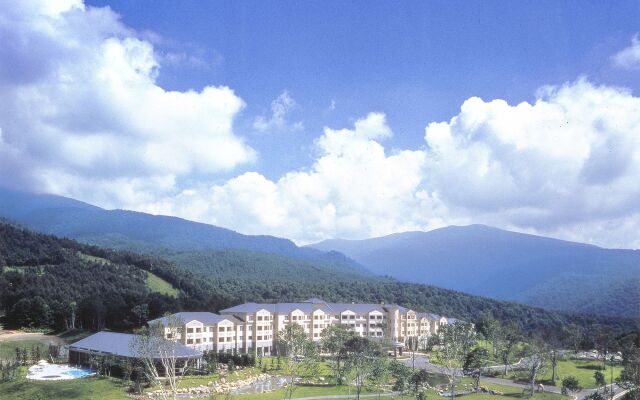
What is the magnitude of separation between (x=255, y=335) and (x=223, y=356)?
12.6 m

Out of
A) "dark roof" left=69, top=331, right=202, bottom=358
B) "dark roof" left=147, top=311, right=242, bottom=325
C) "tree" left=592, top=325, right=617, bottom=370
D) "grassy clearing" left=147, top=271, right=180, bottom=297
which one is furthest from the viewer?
"grassy clearing" left=147, top=271, right=180, bottom=297

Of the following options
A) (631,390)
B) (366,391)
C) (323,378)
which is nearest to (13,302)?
(323,378)

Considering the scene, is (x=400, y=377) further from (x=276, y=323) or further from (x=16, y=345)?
(x=16, y=345)

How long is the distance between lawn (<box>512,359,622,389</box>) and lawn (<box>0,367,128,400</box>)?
36072 millimetres

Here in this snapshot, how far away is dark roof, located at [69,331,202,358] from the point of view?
45644mm

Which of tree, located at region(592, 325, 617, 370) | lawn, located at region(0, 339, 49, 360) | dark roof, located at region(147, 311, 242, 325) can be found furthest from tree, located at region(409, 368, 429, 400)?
lawn, located at region(0, 339, 49, 360)

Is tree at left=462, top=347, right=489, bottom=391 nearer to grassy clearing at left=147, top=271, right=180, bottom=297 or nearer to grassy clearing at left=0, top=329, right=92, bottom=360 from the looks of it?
grassy clearing at left=0, top=329, right=92, bottom=360

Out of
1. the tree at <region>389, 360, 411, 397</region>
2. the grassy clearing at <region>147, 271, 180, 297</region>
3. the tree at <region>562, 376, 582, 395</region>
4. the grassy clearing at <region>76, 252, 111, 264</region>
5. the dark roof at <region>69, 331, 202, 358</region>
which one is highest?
the grassy clearing at <region>76, 252, 111, 264</region>

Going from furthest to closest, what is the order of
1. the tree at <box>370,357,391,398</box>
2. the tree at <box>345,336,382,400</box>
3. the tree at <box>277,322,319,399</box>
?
the tree at <box>370,357,391,398</box>
the tree at <box>277,322,319,399</box>
the tree at <box>345,336,382,400</box>

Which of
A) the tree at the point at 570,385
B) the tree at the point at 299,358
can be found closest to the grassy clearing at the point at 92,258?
the tree at the point at 299,358

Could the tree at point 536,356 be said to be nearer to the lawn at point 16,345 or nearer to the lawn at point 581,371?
the lawn at point 581,371

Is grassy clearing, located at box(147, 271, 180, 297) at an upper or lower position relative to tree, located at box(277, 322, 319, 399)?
upper

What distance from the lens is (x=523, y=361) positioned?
59938 mm

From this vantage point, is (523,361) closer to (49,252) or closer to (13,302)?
(13,302)
